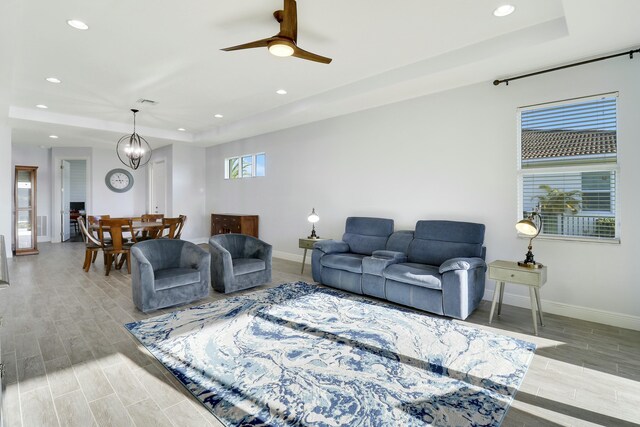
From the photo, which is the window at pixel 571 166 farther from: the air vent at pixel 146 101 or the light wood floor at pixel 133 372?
the air vent at pixel 146 101

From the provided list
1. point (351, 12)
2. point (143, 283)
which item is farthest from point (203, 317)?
point (351, 12)

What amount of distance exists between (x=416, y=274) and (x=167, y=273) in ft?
9.25

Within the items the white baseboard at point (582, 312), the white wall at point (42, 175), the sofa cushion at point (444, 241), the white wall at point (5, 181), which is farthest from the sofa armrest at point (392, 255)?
the white wall at point (42, 175)

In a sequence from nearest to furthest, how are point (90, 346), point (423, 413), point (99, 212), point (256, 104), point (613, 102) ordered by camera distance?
point (423, 413)
point (90, 346)
point (613, 102)
point (256, 104)
point (99, 212)

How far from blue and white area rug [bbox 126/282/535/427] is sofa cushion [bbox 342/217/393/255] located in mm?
1161

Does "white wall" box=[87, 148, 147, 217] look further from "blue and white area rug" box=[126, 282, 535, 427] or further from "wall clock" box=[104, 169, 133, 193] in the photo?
"blue and white area rug" box=[126, 282, 535, 427]

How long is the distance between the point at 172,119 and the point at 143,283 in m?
4.27

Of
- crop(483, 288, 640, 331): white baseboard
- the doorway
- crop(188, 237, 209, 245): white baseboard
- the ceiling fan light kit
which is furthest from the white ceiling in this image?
crop(188, 237, 209, 245): white baseboard

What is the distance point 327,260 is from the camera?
4.46 metres

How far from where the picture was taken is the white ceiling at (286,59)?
2.78 meters

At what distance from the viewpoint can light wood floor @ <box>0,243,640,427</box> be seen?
1.88m

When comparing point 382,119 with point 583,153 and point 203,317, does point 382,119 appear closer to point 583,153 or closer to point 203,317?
point 583,153

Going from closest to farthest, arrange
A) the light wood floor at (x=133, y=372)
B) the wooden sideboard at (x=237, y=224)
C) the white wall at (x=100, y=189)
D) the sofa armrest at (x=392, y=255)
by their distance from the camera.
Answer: the light wood floor at (x=133, y=372) < the sofa armrest at (x=392, y=255) < the wooden sideboard at (x=237, y=224) < the white wall at (x=100, y=189)

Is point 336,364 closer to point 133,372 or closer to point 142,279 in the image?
point 133,372
